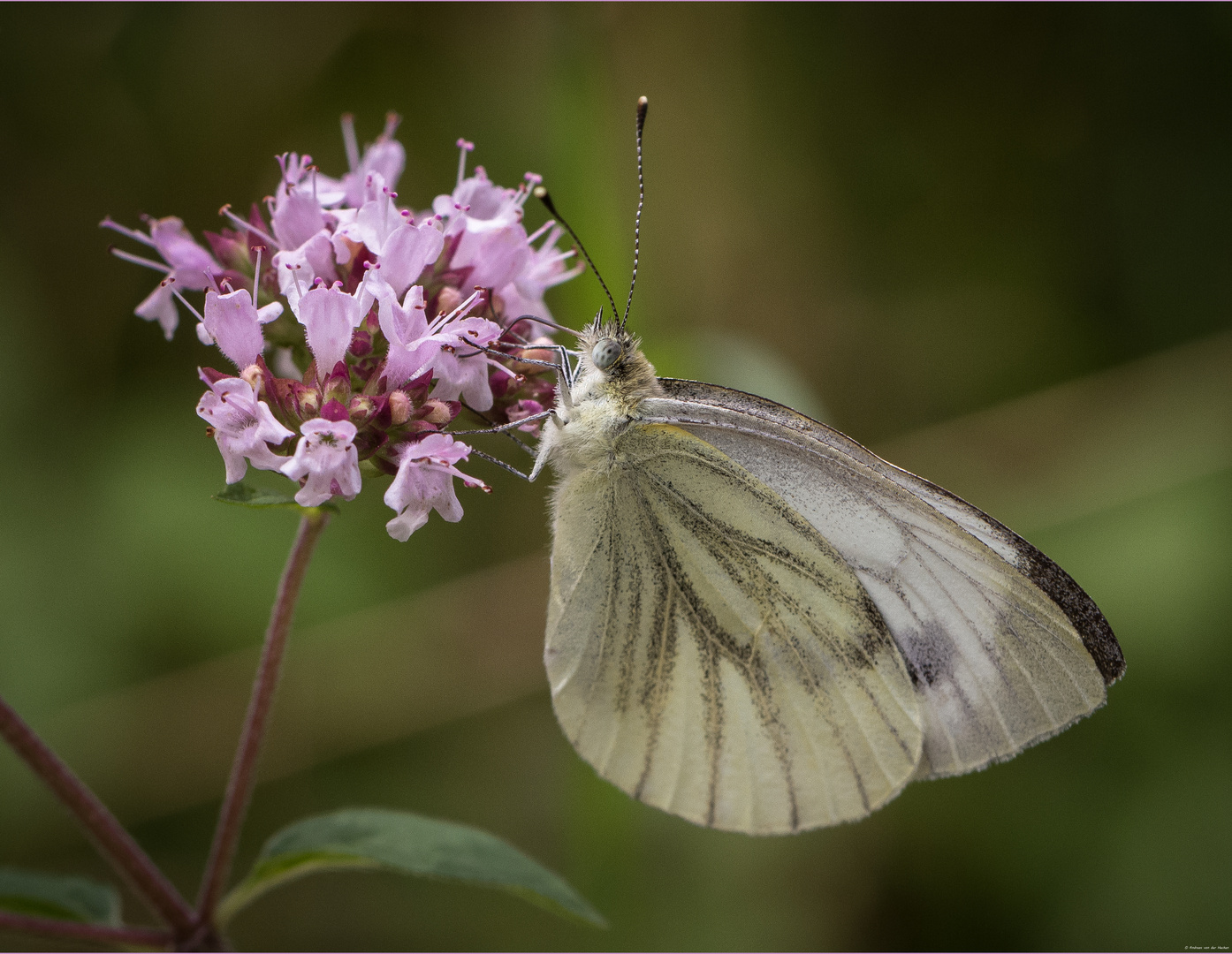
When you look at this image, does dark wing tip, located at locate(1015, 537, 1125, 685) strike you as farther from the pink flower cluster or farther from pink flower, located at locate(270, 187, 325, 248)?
pink flower, located at locate(270, 187, 325, 248)

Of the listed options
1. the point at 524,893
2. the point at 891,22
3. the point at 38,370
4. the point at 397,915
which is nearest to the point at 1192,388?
the point at 891,22

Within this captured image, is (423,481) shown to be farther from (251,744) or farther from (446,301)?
(251,744)

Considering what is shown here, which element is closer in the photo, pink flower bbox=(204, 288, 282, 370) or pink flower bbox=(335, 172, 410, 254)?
pink flower bbox=(204, 288, 282, 370)

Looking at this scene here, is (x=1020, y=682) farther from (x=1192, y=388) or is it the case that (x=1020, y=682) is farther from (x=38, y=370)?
(x=38, y=370)

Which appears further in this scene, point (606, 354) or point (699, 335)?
point (699, 335)

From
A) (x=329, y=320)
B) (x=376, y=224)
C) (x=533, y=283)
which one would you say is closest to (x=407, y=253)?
(x=376, y=224)

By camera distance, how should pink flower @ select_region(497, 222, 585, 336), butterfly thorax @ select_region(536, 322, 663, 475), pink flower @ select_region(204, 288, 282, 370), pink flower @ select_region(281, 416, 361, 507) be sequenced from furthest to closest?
pink flower @ select_region(497, 222, 585, 336), butterfly thorax @ select_region(536, 322, 663, 475), pink flower @ select_region(204, 288, 282, 370), pink flower @ select_region(281, 416, 361, 507)

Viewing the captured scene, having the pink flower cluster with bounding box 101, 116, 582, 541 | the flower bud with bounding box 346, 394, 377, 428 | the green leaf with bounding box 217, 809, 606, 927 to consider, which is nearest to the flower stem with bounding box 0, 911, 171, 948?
the green leaf with bounding box 217, 809, 606, 927
